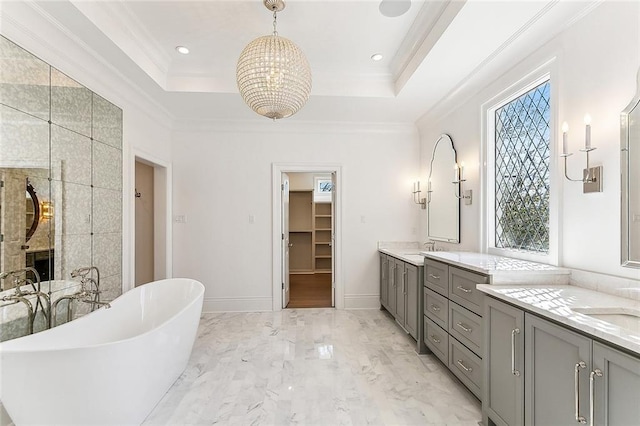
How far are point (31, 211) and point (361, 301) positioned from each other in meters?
3.76

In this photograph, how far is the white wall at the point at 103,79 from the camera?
1896 mm

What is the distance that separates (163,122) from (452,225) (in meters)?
3.91

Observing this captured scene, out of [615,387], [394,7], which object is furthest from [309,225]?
[615,387]

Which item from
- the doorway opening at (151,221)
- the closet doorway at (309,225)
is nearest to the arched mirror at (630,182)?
the doorway opening at (151,221)

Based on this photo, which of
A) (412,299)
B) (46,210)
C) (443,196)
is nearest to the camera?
(46,210)

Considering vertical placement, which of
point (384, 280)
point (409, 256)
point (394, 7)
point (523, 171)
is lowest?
point (384, 280)

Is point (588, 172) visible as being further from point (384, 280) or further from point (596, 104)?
point (384, 280)

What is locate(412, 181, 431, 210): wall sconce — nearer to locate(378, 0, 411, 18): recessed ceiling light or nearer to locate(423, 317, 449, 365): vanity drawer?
locate(423, 317, 449, 365): vanity drawer

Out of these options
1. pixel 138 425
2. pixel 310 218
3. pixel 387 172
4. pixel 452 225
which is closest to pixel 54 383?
pixel 138 425

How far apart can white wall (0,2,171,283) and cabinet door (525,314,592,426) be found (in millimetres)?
3437

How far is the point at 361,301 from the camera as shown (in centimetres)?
442

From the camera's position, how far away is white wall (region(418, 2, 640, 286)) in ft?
5.53

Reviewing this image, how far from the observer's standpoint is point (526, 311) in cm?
155

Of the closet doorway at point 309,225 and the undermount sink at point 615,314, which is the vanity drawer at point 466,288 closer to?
the undermount sink at point 615,314
